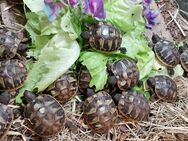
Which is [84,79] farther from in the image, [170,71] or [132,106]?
[170,71]

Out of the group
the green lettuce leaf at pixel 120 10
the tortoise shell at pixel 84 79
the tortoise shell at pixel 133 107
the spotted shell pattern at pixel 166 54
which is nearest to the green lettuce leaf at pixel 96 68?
the tortoise shell at pixel 84 79

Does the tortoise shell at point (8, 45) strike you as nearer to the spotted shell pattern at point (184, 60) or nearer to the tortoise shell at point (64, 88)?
the tortoise shell at point (64, 88)

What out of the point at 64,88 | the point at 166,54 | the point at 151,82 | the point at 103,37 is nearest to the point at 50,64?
the point at 64,88

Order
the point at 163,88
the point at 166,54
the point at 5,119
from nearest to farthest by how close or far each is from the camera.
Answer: the point at 5,119 → the point at 163,88 → the point at 166,54

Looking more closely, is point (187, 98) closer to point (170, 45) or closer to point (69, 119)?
point (170, 45)

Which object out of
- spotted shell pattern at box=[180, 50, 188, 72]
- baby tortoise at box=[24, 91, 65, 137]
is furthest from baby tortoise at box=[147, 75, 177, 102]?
baby tortoise at box=[24, 91, 65, 137]
